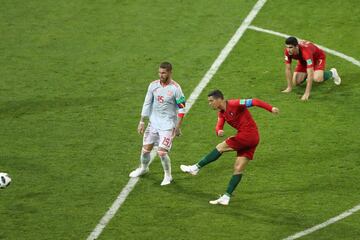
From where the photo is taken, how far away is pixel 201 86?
21125 mm

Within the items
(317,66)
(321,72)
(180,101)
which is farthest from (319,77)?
(180,101)

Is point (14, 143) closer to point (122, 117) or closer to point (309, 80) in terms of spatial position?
point (122, 117)

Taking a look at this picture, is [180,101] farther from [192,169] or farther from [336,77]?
[336,77]

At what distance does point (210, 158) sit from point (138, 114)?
3742 mm

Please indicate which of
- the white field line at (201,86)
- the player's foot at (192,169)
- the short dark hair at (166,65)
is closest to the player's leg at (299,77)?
the white field line at (201,86)

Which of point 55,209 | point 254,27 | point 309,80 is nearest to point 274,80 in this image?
point 309,80

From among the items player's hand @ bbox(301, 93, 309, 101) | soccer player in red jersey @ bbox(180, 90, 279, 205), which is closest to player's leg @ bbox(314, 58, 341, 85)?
player's hand @ bbox(301, 93, 309, 101)

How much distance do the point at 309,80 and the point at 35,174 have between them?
615 centimetres

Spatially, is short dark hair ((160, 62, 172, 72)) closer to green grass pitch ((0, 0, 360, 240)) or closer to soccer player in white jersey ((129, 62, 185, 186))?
soccer player in white jersey ((129, 62, 185, 186))

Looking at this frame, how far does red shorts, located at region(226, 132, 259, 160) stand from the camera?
16.1m

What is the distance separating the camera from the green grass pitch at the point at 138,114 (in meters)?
15.7

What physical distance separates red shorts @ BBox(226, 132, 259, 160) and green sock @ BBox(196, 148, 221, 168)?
0.35 meters

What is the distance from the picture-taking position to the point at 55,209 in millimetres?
15977

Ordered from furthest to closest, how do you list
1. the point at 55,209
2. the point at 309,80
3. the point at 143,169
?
the point at 309,80
the point at 143,169
the point at 55,209
